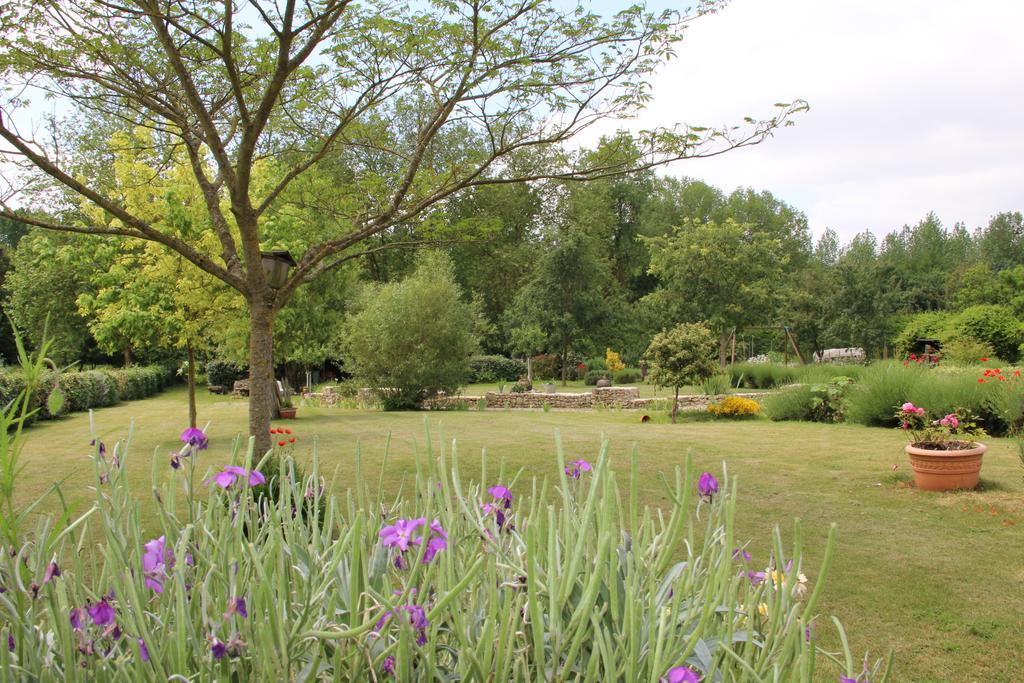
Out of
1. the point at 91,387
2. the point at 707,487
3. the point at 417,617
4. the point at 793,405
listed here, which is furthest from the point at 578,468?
the point at 91,387

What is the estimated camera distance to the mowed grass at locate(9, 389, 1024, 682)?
3.75m

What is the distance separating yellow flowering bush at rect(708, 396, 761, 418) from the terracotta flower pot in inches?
307

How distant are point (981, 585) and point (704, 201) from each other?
46.3 m

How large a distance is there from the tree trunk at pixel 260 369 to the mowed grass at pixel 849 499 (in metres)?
1.14

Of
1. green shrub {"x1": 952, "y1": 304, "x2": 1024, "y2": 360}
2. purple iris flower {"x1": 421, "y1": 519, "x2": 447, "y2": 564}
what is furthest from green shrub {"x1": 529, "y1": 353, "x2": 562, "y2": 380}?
purple iris flower {"x1": 421, "y1": 519, "x2": 447, "y2": 564}

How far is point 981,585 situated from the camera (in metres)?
4.37

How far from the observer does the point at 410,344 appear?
18.1m

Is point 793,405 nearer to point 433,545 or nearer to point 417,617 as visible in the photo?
point 433,545

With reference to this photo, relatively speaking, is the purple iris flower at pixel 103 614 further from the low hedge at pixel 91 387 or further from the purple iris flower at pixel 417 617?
the low hedge at pixel 91 387

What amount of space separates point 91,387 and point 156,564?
Result: 19335 mm

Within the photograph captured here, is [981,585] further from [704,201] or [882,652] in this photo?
[704,201]

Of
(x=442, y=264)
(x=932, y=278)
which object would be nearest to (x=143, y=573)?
(x=442, y=264)

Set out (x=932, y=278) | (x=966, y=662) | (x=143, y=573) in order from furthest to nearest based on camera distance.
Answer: (x=932, y=278) → (x=966, y=662) → (x=143, y=573)

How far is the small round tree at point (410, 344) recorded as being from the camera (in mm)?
18016
